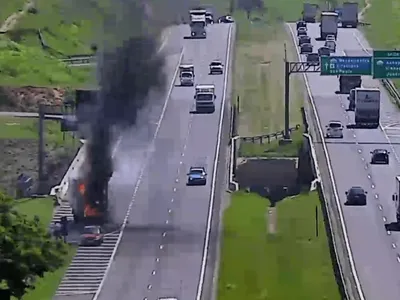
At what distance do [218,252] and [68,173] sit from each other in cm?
743

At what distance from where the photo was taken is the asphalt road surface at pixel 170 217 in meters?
28.1

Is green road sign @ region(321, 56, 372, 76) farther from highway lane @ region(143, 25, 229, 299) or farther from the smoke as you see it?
the smoke

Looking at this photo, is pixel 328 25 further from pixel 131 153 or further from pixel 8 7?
pixel 131 153

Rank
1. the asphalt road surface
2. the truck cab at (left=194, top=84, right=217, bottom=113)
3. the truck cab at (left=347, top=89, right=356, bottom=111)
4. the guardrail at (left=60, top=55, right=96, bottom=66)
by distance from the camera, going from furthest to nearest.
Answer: the guardrail at (left=60, top=55, right=96, bottom=66)
the truck cab at (left=194, top=84, right=217, bottom=113)
the truck cab at (left=347, top=89, right=356, bottom=111)
the asphalt road surface

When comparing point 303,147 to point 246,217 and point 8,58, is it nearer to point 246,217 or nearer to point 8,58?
point 246,217

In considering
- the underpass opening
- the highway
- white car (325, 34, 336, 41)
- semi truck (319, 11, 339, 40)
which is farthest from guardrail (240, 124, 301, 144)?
semi truck (319, 11, 339, 40)

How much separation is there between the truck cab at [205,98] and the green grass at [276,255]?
9.26m

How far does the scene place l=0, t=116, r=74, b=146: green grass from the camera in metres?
40.7

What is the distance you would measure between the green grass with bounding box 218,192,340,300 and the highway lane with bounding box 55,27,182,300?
2.98 metres

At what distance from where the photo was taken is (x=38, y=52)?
167ft

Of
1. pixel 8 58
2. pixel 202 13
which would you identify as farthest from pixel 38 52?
pixel 202 13

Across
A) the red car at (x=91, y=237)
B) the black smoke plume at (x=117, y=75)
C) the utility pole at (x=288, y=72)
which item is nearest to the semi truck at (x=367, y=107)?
the utility pole at (x=288, y=72)

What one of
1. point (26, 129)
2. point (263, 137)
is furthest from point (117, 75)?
point (263, 137)

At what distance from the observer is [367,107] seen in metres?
42.8
